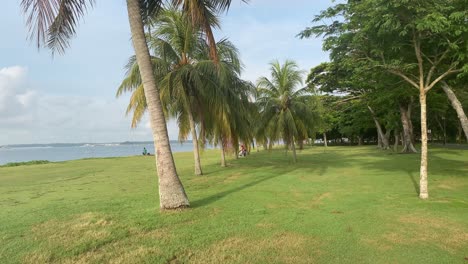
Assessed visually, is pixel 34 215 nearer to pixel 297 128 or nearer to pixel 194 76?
pixel 194 76

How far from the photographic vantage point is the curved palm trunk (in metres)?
7.55

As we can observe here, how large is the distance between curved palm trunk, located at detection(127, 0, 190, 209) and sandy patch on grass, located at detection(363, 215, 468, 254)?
13.6 ft

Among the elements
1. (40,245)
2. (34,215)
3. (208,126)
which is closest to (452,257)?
(40,245)

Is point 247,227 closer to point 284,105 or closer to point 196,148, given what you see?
point 196,148

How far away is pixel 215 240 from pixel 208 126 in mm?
11195

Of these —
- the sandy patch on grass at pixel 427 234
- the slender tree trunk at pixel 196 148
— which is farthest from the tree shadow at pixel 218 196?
the sandy patch on grass at pixel 427 234

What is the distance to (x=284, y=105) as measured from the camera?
771 inches

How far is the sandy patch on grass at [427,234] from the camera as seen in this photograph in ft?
17.0

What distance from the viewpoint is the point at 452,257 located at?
15.3ft

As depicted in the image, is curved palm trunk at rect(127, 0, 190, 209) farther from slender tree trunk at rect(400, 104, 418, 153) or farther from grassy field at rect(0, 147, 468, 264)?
slender tree trunk at rect(400, 104, 418, 153)

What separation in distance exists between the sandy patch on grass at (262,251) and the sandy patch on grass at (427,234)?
3.52 ft

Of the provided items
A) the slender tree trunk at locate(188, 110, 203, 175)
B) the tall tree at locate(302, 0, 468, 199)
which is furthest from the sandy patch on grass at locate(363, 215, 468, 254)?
the slender tree trunk at locate(188, 110, 203, 175)

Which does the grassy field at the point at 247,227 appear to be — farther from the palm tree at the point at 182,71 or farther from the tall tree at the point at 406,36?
the palm tree at the point at 182,71

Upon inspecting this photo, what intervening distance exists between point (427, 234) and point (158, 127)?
5.57 meters
